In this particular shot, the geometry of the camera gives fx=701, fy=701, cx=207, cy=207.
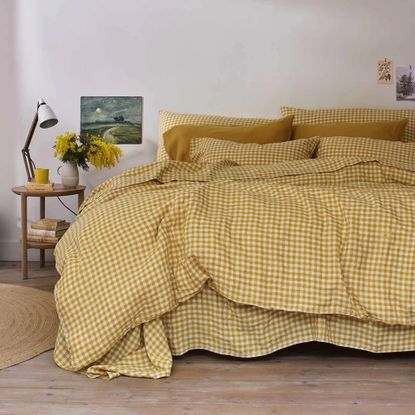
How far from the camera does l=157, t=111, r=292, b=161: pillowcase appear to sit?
463 centimetres

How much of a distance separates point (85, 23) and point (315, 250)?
9.73 ft

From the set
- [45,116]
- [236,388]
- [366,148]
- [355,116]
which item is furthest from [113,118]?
[236,388]

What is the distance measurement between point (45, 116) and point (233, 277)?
2.35m

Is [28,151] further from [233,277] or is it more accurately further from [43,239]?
[233,277]

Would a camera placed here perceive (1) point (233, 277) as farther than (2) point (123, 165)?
No

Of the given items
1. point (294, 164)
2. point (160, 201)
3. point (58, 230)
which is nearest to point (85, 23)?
point (58, 230)

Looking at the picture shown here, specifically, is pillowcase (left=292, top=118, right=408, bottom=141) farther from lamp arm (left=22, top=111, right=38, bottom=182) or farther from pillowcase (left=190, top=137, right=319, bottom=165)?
lamp arm (left=22, top=111, right=38, bottom=182)

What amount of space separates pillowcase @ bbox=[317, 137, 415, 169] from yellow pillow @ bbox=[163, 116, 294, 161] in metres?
0.35

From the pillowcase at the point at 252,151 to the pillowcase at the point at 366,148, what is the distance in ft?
0.35

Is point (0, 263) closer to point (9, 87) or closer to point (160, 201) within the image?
point (9, 87)

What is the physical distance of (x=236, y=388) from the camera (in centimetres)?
245

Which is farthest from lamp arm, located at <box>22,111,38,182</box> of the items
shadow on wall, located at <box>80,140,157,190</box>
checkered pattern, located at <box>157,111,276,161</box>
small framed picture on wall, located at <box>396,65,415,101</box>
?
small framed picture on wall, located at <box>396,65,415,101</box>

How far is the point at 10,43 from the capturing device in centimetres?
489

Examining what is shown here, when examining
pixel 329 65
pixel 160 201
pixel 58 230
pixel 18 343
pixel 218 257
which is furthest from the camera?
pixel 329 65
